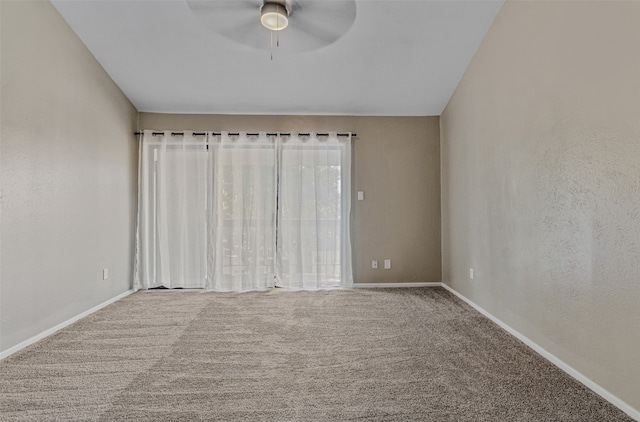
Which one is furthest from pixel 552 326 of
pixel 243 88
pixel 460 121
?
pixel 243 88

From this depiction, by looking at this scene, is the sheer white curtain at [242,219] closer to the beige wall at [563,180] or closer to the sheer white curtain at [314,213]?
the sheer white curtain at [314,213]

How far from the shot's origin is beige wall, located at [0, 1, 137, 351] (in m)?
2.35

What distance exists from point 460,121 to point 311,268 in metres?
2.52

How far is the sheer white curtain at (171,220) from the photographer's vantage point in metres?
4.18

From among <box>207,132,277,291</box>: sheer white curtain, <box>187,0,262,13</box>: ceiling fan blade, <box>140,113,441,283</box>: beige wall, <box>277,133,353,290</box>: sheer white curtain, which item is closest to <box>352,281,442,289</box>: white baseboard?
<box>140,113,441,283</box>: beige wall

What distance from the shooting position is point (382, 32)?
300cm

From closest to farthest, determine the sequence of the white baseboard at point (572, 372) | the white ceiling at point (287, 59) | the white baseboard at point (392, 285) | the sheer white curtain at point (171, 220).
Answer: the white baseboard at point (572, 372), the white ceiling at point (287, 59), the sheer white curtain at point (171, 220), the white baseboard at point (392, 285)

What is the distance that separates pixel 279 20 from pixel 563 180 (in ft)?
7.59

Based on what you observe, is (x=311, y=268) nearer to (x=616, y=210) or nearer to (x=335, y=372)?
(x=335, y=372)

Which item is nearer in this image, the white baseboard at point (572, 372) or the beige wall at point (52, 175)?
the white baseboard at point (572, 372)

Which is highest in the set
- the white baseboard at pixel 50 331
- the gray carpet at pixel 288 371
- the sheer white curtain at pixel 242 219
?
the sheer white curtain at pixel 242 219

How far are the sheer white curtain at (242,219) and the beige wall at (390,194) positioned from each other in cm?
49

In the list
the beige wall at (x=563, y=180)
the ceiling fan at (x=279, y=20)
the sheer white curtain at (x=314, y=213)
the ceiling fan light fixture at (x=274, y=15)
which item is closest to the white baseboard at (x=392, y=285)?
the sheer white curtain at (x=314, y=213)

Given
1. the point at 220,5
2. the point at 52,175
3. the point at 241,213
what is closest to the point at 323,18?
the point at 220,5
